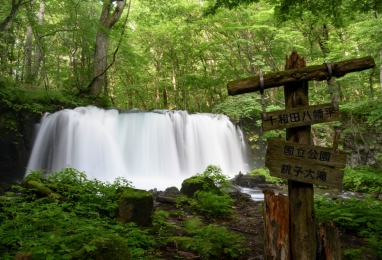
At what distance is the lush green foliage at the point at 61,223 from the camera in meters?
3.19

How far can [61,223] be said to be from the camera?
152 inches

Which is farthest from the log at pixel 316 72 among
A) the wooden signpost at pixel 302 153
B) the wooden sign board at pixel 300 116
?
the wooden sign board at pixel 300 116

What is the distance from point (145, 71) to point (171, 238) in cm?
2223

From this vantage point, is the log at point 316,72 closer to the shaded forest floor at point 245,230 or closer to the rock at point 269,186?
the shaded forest floor at point 245,230

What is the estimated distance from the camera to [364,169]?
490 inches

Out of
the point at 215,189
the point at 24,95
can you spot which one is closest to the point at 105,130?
the point at 24,95

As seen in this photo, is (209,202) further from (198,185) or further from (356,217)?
(356,217)

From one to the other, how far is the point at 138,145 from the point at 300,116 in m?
12.4

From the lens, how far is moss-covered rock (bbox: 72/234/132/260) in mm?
3035

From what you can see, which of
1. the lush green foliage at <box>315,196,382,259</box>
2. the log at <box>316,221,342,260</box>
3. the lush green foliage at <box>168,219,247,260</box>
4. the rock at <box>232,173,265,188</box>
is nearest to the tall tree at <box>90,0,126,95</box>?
the rock at <box>232,173,265,188</box>

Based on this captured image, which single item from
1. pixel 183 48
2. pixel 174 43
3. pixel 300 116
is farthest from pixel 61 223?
pixel 183 48

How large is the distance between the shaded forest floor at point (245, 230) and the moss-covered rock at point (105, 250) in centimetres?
77

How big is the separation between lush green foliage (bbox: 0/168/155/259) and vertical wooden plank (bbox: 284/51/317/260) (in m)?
1.93

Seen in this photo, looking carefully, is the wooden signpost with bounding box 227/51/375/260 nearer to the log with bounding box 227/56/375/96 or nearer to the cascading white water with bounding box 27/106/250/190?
the log with bounding box 227/56/375/96
